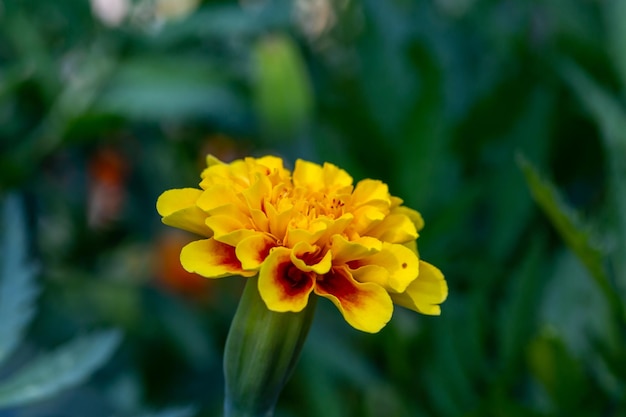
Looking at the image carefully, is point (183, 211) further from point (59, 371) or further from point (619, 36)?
point (619, 36)

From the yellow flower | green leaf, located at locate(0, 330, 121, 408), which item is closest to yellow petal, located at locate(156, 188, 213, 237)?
the yellow flower

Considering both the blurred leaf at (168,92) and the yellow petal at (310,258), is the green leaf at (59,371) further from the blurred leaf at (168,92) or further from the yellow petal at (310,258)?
the blurred leaf at (168,92)

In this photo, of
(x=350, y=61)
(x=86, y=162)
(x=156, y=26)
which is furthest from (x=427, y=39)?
(x=86, y=162)

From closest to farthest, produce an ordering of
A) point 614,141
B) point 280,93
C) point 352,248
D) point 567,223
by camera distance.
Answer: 1. point 352,248
2. point 567,223
3. point 614,141
4. point 280,93

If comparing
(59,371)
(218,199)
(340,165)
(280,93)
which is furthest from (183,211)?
(280,93)

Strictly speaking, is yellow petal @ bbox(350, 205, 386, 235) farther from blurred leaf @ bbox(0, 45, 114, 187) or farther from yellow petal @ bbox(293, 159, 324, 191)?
blurred leaf @ bbox(0, 45, 114, 187)

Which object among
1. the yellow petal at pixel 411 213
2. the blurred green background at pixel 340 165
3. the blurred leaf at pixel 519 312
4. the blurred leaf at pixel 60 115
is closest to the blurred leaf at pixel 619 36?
the blurred green background at pixel 340 165

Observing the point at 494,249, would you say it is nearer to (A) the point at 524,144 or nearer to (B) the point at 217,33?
(A) the point at 524,144

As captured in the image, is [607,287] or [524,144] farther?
[524,144]
